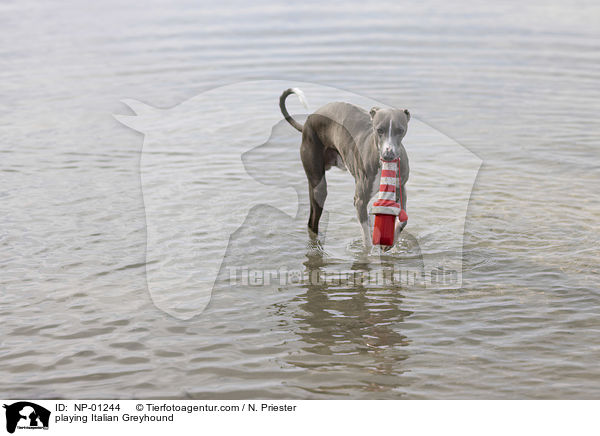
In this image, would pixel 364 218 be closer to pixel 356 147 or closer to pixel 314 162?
pixel 356 147

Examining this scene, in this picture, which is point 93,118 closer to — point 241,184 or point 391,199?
point 241,184

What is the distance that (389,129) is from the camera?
5.62 meters

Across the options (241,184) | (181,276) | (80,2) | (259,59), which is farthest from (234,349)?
(80,2)

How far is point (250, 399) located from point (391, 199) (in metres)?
2.05

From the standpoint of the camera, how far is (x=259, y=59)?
15.2 meters

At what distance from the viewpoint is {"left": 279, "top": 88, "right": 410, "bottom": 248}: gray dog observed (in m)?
5.65
